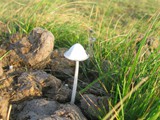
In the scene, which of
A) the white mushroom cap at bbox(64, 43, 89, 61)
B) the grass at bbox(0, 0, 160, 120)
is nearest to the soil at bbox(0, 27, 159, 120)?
the grass at bbox(0, 0, 160, 120)

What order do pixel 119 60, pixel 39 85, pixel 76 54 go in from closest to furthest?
1. pixel 76 54
2. pixel 39 85
3. pixel 119 60

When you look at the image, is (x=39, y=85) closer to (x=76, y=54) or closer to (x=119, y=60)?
(x=76, y=54)

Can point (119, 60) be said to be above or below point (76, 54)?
below

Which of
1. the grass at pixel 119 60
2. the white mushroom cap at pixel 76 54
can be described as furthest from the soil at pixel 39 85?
the white mushroom cap at pixel 76 54

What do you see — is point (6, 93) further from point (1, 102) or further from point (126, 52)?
point (126, 52)

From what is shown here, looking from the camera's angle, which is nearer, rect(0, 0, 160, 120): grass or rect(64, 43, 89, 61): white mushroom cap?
rect(0, 0, 160, 120): grass

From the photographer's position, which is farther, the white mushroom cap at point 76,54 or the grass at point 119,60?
the white mushroom cap at point 76,54

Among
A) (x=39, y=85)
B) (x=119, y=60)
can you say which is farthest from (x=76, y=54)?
(x=119, y=60)

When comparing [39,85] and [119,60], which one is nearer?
[39,85]

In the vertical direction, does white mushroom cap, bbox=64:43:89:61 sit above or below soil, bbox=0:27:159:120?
above

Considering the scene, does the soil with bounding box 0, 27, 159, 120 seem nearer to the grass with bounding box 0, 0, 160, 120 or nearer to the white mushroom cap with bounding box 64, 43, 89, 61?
the grass with bounding box 0, 0, 160, 120

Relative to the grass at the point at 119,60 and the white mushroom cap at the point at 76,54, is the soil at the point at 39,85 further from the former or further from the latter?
the white mushroom cap at the point at 76,54

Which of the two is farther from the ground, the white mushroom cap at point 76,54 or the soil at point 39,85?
the white mushroom cap at point 76,54
